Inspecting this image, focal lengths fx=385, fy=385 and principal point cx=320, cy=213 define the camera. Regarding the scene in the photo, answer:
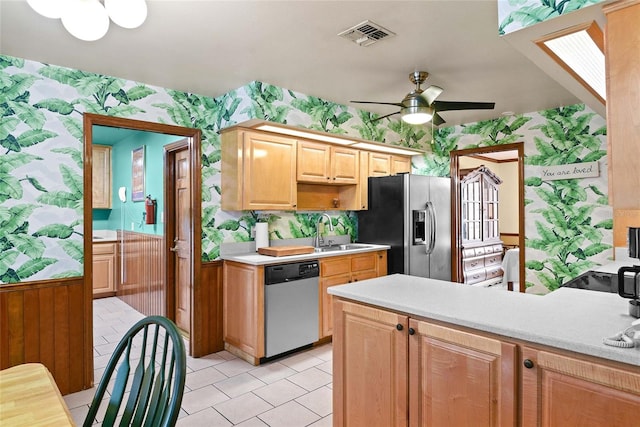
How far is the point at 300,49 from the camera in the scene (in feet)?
8.74

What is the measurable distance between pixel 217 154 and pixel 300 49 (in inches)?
57.6

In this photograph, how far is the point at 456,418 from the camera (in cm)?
153

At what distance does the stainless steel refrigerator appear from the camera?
4332 mm

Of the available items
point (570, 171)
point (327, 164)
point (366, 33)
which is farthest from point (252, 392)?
point (570, 171)

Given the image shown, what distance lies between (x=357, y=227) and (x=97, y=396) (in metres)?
3.83

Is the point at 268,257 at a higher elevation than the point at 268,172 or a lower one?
lower

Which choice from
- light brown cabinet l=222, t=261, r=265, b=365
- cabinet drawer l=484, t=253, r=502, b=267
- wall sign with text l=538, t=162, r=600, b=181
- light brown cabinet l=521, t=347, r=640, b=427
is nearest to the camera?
light brown cabinet l=521, t=347, r=640, b=427

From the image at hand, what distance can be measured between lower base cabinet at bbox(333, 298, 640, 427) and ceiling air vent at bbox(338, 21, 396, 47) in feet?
5.28

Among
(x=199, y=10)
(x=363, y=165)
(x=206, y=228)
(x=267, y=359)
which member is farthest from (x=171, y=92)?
(x=267, y=359)

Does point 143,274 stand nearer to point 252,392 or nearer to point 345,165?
point 252,392

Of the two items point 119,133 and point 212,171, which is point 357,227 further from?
point 119,133

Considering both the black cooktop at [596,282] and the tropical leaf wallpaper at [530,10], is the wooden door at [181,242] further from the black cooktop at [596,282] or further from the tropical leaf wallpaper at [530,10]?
the black cooktop at [596,282]

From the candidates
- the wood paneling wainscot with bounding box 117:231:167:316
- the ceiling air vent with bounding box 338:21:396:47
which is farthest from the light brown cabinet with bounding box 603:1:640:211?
the wood paneling wainscot with bounding box 117:231:167:316

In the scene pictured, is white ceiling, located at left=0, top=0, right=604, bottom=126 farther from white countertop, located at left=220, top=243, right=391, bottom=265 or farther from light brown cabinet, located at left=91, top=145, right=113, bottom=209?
light brown cabinet, located at left=91, top=145, right=113, bottom=209
